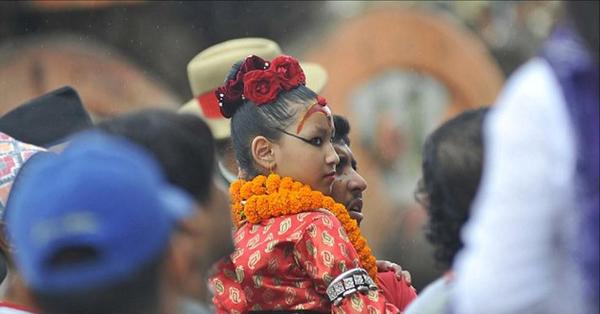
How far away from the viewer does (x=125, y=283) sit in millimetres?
2158

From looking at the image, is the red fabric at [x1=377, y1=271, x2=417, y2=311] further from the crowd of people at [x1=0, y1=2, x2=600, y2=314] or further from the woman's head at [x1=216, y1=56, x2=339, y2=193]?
the crowd of people at [x1=0, y1=2, x2=600, y2=314]

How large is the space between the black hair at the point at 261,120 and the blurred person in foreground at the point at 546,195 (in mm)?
1472

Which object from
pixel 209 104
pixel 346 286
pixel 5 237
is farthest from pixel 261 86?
pixel 209 104

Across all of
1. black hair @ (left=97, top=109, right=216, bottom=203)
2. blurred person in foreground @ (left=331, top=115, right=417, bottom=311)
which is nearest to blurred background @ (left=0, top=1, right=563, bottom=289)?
blurred person in foreground @ (left=331, top=115, right=417, bottom=311)

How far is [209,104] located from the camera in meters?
5.07

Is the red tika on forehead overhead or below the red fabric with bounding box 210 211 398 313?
overhead

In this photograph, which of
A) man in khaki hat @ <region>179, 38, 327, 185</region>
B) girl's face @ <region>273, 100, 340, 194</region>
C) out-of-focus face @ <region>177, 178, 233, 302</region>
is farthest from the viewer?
man in khaki hat @ <region>179, 38, 327, 185</region>

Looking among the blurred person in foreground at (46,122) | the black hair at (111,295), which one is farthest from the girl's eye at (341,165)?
the black hair at (111,295)

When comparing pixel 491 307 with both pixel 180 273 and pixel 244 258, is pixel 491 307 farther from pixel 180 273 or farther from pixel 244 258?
pixel 244 258

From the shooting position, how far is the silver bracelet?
10.9 feet

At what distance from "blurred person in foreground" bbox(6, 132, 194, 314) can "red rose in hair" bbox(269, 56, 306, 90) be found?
1541 mm

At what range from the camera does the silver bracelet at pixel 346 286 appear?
3.33 m

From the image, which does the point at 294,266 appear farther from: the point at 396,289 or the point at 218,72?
the point at 218,72

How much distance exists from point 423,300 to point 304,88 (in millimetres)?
1173
